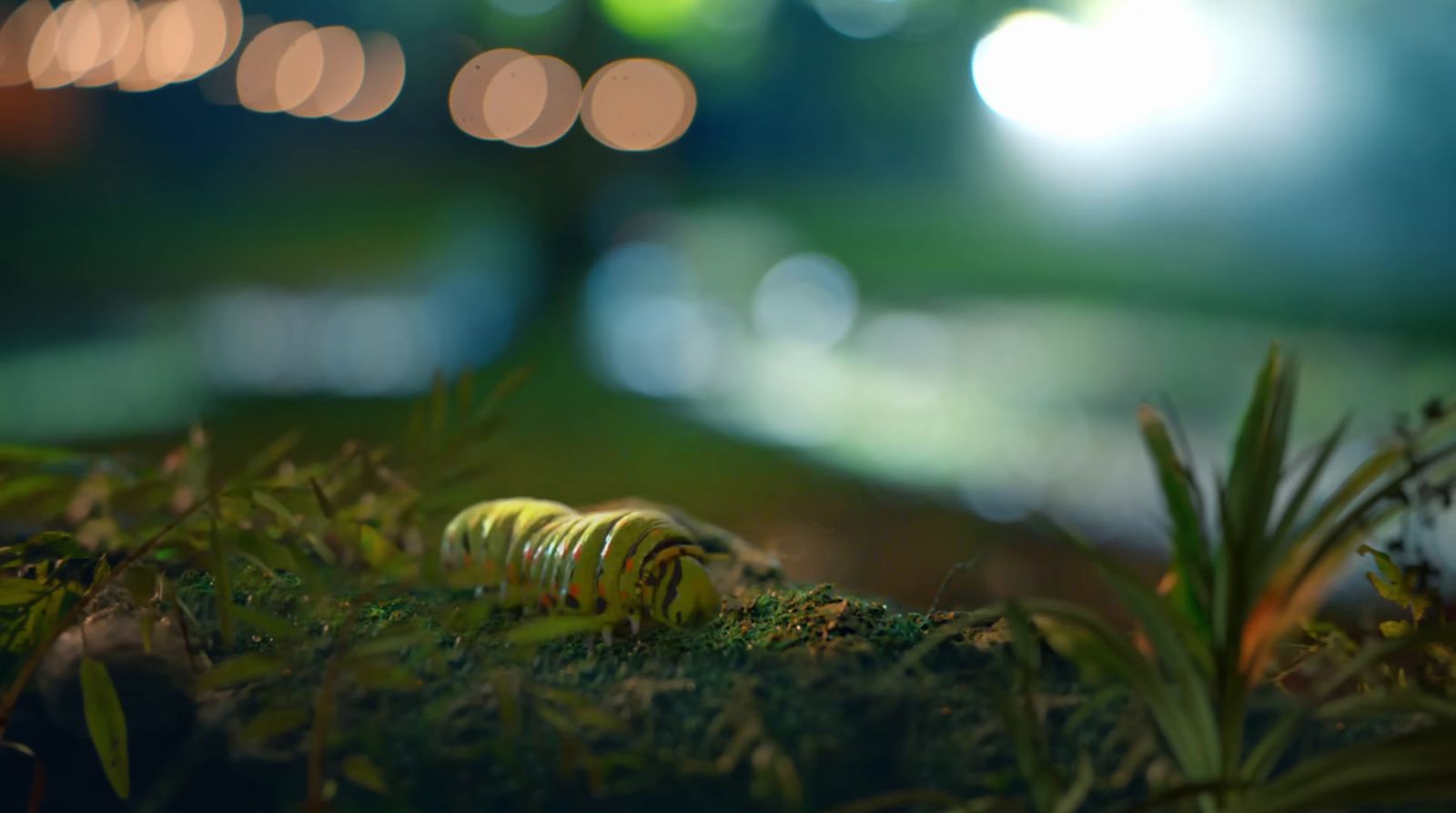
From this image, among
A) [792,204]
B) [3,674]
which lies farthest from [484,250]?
[3,674]

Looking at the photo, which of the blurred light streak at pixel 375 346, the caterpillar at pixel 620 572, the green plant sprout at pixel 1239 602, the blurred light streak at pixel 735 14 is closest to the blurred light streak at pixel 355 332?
the blurred light streak at pixel 375 346

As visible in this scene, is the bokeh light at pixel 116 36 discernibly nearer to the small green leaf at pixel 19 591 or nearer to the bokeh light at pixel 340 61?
the bokeh light at pixel 340 61

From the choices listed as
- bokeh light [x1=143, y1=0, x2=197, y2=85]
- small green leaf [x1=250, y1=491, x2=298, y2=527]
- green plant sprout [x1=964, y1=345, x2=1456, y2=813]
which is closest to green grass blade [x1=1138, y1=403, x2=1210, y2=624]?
green plant sprout [x1=964, y1=345, x2=1456, y2=813]

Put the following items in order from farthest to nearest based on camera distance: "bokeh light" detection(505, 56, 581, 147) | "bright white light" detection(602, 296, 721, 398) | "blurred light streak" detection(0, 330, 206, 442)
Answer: "bright white light" detection(602, 296, 721, 398), "bokeh light" detection(505, 56, 581, 147), "blurred light streak" detection(0, 330, 206, 442)

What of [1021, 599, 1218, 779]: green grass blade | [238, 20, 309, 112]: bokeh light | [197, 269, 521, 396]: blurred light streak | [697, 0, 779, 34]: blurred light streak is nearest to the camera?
[1021, 599, 1218, 779]: green grass blade

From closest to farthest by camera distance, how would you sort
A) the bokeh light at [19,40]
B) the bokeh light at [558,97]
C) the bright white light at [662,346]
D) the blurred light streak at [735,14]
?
the bokeh light at [558,97], the blurred light streak at [735,14], the bright white light at [662,346], the bokeh light at [19,40]

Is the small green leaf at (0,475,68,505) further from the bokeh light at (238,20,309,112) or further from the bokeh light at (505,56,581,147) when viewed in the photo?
the bokeh light at (238,20,309,112)
